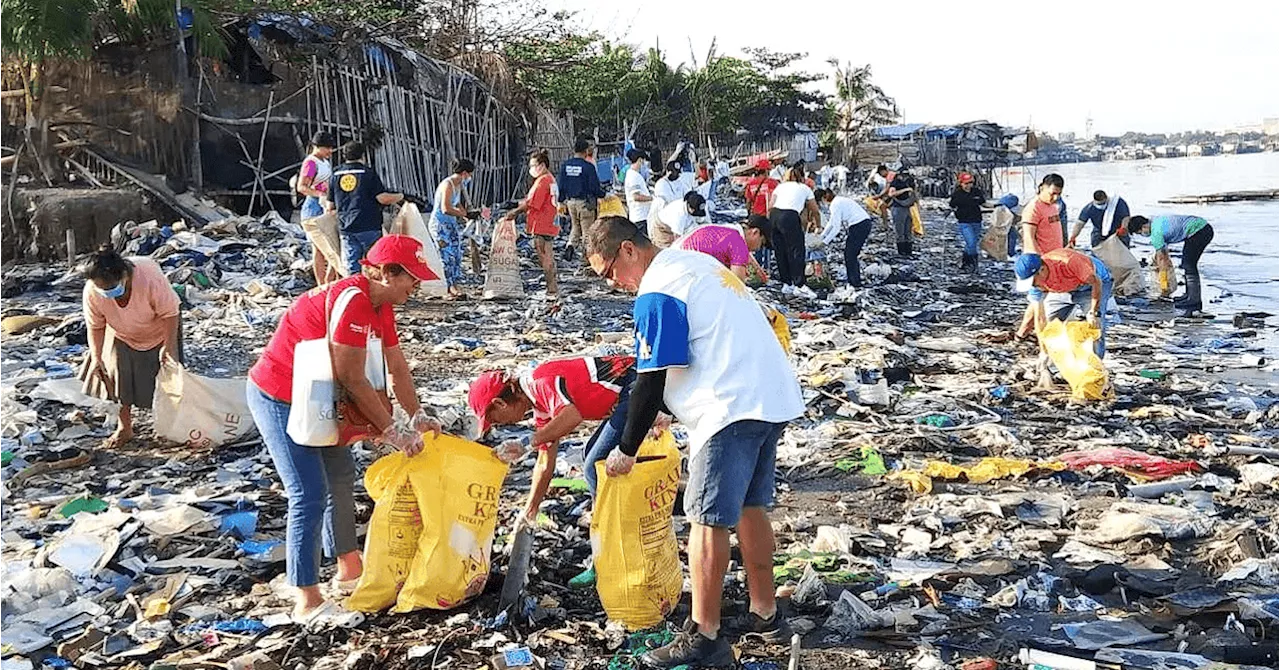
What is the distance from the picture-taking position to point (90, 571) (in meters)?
4.09

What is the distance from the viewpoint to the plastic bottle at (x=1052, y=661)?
321 cm

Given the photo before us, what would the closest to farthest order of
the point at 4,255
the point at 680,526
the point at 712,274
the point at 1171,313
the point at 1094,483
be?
the point at 712,274 < the point at 680,526 < the point at 1094,483 < the point at 1171,313 < the point at 4,255

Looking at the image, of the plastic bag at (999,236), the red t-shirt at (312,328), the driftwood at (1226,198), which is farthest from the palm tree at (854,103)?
the red t-shirt at (312,328)

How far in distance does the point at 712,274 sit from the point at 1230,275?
50.9 ft

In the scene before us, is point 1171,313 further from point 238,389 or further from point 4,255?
point 4,255

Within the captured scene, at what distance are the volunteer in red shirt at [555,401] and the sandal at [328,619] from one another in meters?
0.67

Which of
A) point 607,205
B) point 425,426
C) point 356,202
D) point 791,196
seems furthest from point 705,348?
point 607,205

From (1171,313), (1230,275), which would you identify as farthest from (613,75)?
(1171,313)

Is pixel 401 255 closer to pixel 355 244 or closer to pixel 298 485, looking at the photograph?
pixel 298 485

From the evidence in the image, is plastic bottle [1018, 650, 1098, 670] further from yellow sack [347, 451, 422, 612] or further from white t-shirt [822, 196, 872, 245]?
white t-shirt [822, 196, 872, 245]

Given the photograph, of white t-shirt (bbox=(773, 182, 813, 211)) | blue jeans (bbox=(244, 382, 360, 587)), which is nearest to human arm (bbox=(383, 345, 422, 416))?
blue jeans (bbox=(244, 382, 360, 587))

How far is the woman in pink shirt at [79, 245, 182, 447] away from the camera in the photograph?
537 cm

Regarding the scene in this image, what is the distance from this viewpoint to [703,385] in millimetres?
3209

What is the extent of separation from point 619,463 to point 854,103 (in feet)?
122
